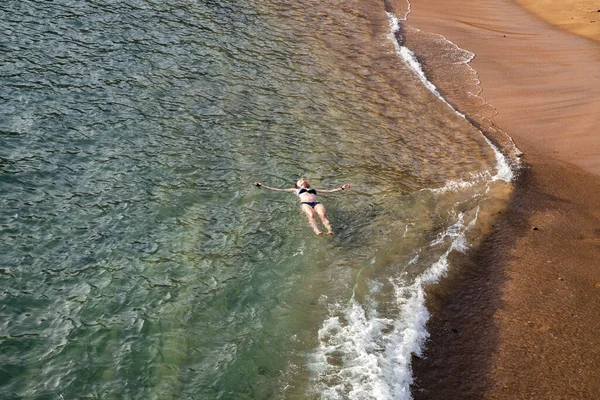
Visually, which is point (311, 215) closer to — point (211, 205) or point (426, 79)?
point (211, 205)

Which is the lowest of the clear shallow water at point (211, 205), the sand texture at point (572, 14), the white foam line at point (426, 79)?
the clear shallow water at point (211, 205)

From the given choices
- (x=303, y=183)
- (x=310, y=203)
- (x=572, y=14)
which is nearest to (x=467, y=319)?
(x=310, y=203)

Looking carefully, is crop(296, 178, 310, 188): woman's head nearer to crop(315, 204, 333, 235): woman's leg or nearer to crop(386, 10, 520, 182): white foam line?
crop(315, 204, 333, 235): woman's leg

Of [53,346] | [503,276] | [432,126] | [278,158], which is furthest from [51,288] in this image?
[432,126]

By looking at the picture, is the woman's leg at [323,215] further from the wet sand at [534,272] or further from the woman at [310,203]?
the wet sand at [534,272]

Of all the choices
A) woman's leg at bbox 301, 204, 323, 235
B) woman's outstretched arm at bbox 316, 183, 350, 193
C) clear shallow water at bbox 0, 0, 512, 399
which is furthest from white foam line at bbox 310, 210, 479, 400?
woman's outstretched arm at bbox 316, 183, 350, 193

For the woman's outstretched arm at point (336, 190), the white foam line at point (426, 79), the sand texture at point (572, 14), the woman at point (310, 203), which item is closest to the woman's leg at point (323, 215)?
the woman at point (310, 203)
